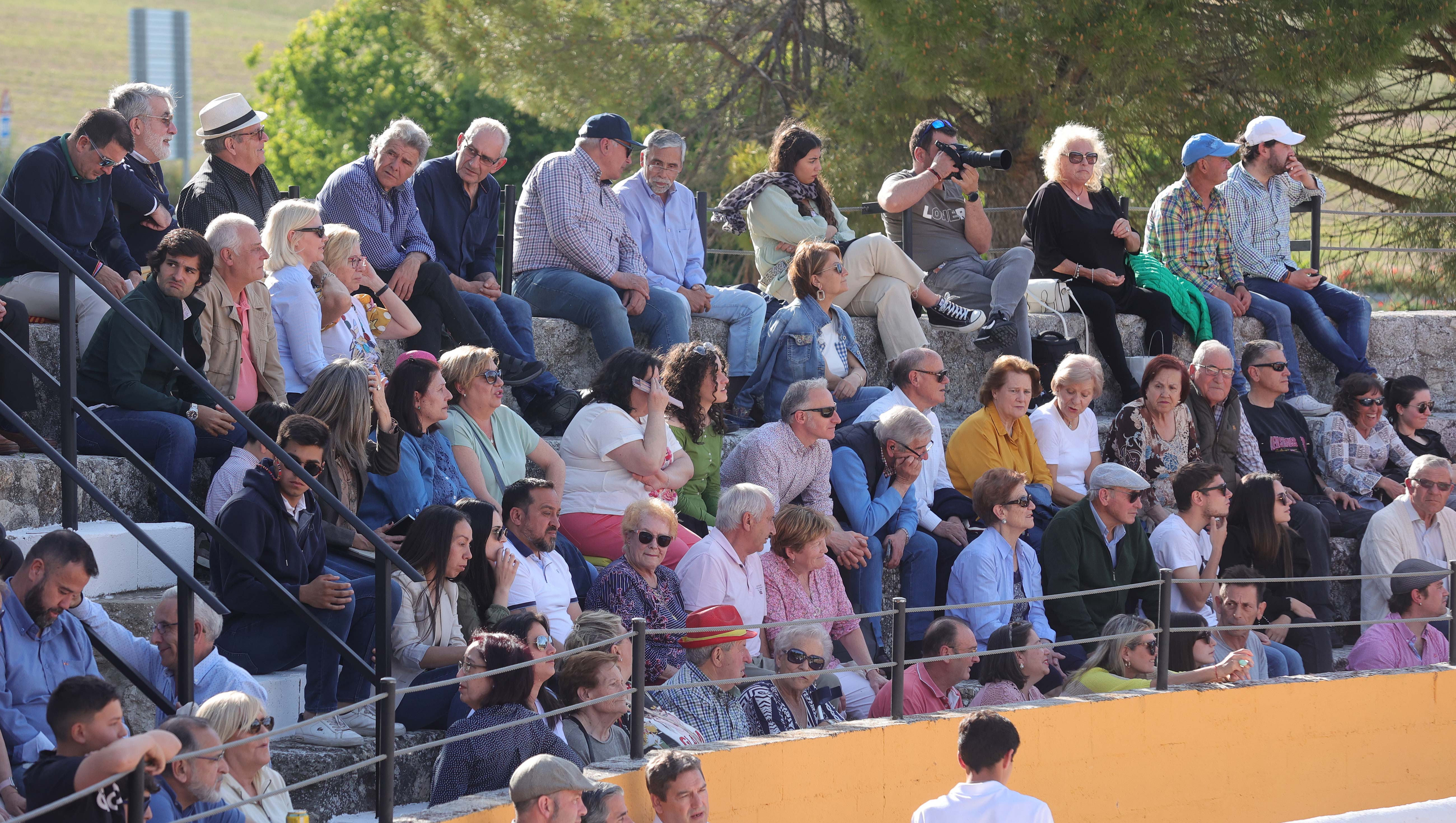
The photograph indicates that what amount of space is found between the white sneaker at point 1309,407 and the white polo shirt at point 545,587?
509 centimetres

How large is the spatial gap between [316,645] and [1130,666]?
10.7 ft

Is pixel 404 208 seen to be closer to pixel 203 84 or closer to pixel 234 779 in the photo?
pixel 234 779

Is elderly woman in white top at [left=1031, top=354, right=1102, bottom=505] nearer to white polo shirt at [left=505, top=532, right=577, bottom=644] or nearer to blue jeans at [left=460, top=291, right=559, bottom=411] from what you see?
blue jeans at [left=460, top=291, right=559, bottom=411]

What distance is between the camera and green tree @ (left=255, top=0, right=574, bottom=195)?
26672 mm

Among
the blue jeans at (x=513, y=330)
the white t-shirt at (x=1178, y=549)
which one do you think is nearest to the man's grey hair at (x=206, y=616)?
the blue jeans at (x=513, y=330)

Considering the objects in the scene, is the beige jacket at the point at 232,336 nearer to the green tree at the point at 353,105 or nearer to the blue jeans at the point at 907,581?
the blue jeans at the point at 907,581

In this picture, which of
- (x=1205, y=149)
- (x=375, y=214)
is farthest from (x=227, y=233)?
(x=1205, y=149)

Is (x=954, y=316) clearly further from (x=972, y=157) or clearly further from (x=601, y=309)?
(x=601, y=309)

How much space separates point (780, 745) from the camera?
5684 millimetres

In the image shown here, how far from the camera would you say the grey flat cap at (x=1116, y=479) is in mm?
7457

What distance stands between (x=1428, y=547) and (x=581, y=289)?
4.29m

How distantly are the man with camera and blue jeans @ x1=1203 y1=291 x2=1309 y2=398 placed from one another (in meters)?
1.05

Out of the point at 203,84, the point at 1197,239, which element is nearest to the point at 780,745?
the point at 1197,239

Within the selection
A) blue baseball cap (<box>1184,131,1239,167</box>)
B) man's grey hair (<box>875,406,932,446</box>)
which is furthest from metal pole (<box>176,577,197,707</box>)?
blue baseball cap (<box>1184,131,1239,167</box>)
